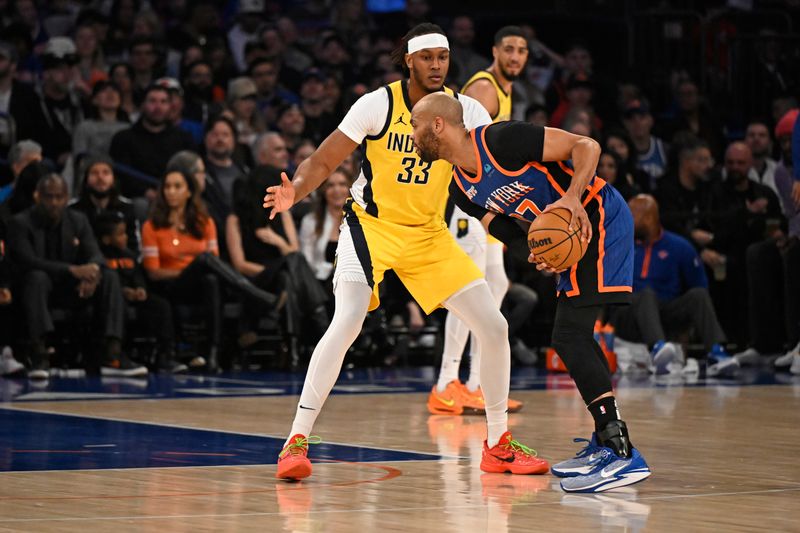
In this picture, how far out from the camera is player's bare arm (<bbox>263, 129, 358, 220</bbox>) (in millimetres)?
6613

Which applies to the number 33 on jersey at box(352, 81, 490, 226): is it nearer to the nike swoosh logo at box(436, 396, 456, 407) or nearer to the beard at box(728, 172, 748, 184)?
the nike swoosh logo at box(436, 396, 456, 407)

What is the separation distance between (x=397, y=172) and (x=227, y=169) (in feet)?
21.6

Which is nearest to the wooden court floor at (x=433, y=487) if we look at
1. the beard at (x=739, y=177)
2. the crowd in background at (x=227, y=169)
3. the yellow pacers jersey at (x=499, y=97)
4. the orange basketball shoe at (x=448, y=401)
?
the orange basketball shoe at (x=448, y=401)

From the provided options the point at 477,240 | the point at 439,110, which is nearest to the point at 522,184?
the point at 439,110

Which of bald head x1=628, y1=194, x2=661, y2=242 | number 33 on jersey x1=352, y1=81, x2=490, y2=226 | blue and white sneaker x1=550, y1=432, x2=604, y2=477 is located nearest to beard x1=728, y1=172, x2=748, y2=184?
bald head x1=628, y1=194, x2=661, y2=242

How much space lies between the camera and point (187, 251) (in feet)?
41.0

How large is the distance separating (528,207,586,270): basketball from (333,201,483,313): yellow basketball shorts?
0.99 metres

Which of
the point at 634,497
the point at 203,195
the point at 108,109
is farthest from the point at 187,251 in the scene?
the point at 634,497

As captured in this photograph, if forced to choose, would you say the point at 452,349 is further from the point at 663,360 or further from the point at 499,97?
the point at 663,360

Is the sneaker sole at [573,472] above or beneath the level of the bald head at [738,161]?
beneath

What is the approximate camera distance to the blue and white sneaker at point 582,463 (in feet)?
20.3

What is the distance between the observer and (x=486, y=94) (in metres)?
9.05

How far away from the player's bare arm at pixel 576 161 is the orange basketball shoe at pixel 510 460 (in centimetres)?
106

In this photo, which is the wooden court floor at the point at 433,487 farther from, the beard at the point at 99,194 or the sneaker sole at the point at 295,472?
the beard at the point at 99,194
